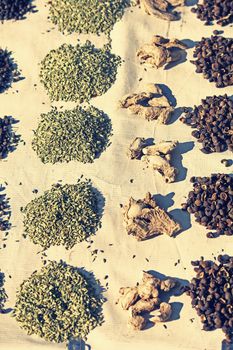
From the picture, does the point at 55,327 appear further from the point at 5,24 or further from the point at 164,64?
the point at 5,24

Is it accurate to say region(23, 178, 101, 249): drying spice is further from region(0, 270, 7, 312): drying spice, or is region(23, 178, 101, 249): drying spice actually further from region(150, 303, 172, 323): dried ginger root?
region(150, 303, 172, 323): dried ginger root

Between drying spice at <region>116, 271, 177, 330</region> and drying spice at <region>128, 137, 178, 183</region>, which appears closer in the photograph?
drying spice at <region>116, 271, 177, 330</region>

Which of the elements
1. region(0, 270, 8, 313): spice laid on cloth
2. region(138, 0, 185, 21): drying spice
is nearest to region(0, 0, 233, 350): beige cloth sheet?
region(0, 270, 8, 313): spice laid on cloth

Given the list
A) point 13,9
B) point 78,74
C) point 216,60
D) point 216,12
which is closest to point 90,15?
point 78,74

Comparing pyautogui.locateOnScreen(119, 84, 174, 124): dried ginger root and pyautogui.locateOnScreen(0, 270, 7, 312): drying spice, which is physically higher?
pyautogui.locateOnScreen(119, 84, 174, 124): dried ginger root

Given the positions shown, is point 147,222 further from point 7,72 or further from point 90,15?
point 90,15

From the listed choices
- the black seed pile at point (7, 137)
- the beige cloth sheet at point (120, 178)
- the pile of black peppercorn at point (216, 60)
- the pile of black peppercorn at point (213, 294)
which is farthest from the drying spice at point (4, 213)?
the pile of black peppercorn at point (216, 60)

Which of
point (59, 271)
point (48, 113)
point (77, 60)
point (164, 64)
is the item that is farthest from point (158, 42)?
point (59, 271)

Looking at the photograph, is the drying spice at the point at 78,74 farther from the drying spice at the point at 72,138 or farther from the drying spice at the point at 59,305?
the drying spice at the point at 59,305
